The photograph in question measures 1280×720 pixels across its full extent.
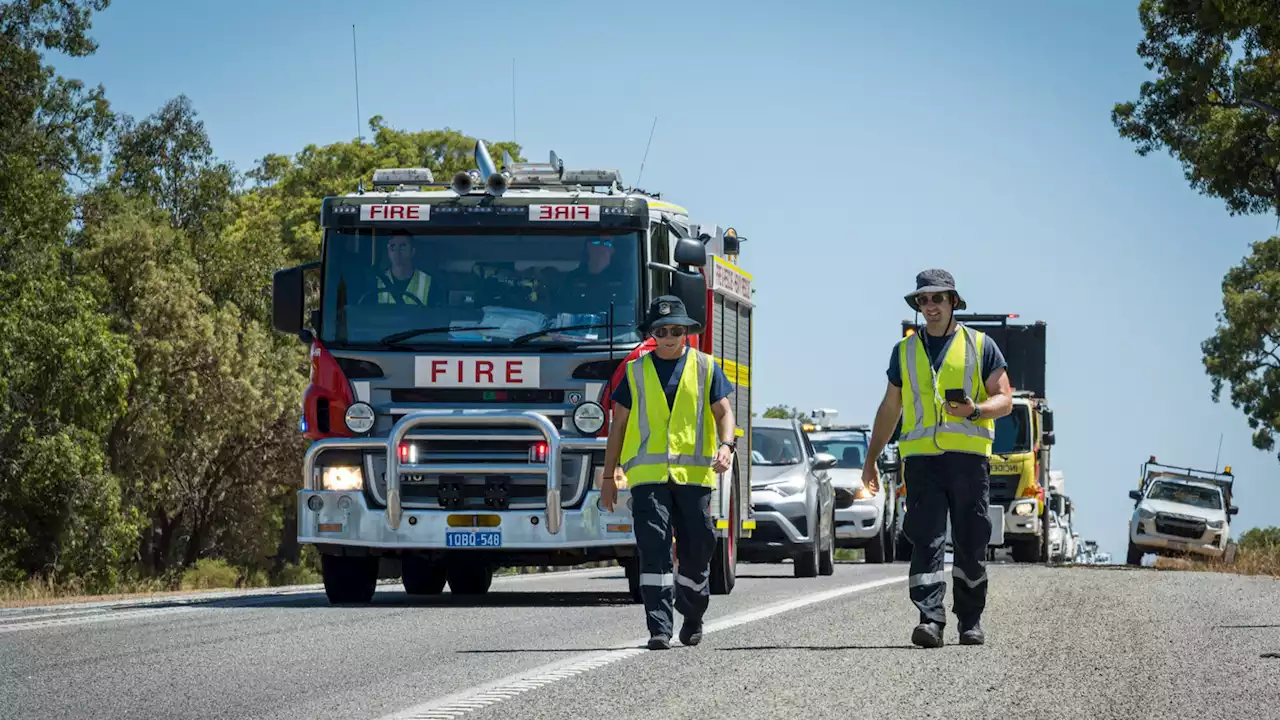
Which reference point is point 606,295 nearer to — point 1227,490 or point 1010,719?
point 1010,719

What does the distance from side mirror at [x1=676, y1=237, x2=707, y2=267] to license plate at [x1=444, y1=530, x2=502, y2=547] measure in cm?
236

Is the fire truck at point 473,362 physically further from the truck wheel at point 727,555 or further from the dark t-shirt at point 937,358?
the dark t-shirt at point 937,358

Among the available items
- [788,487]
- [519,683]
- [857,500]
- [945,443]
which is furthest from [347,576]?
[857,500]

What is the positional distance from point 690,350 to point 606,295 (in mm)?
3362

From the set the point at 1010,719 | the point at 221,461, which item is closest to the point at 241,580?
the point at 221,461

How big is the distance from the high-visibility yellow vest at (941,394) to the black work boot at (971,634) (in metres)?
0.92

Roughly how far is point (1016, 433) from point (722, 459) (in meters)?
20.3

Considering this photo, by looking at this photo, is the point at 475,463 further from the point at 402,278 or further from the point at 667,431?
the point at 667,431

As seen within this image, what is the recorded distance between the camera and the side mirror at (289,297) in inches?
588

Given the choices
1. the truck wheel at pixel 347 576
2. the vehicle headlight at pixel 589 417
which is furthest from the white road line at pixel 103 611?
the vehicle headlight at pixel 589 417

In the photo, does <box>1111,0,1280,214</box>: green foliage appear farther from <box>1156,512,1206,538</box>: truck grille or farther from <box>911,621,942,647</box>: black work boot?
<box>911,621,942,647</box>: black work boot

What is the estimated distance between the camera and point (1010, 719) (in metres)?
7.90

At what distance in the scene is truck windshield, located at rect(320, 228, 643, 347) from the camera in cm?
1481

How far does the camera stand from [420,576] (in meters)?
18.2
